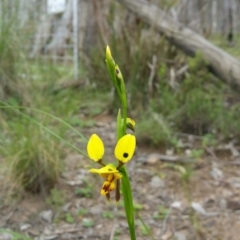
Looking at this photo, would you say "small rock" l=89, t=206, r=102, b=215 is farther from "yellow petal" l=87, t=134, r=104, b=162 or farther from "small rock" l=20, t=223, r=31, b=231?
"yellow petal" l=87, t=134, r=104, b=162

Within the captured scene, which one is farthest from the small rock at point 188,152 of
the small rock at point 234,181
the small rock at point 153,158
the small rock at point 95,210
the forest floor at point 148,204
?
the small rock at point 95,210

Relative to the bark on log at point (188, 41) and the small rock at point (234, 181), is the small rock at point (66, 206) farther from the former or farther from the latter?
the bark on log at point (188, 41)

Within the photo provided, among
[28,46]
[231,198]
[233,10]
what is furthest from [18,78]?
[233,10]

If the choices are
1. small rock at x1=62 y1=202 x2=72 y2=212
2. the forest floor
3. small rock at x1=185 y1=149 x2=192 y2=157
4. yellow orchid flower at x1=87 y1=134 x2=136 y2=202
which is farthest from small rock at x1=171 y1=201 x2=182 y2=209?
yellow orchid flower at x1=87 y1=134 x2=136 y2=202

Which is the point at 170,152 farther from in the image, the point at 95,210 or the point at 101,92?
the point at 101,92

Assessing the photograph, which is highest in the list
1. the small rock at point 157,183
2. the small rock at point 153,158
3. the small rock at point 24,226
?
the small rock at point 153,158

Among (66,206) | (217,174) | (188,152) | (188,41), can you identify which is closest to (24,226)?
(66,206)
